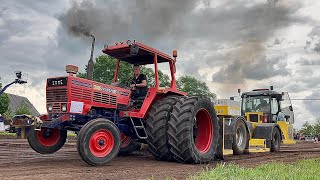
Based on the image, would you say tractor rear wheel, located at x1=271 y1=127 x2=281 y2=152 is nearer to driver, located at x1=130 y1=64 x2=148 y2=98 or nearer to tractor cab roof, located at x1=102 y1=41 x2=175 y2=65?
tractor cab roof, located at x1=102 y1=41 x2=175 y2=65

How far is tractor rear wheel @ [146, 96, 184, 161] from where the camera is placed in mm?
9070

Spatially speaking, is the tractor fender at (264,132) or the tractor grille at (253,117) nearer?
the tractor fender at (264,132)

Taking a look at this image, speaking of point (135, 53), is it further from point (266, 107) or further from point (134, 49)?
point (266, 107)

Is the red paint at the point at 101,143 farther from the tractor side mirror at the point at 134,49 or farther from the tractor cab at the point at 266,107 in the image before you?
the tractor cab at the point at 266,107

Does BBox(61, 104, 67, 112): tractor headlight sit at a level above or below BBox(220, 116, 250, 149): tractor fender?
above

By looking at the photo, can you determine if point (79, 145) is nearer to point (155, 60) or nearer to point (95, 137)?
point (95, 137)

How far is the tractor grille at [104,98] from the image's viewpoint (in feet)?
28.5

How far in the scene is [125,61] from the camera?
10.6 metres

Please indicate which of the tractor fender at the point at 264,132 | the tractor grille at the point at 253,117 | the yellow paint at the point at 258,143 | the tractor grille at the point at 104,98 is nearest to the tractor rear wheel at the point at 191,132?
the tractor grille at the point at 104,98

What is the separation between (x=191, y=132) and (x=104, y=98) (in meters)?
2.19

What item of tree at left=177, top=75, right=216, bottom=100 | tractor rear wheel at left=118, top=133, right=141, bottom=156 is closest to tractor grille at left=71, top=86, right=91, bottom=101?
tractor rear wheel at left=118, top=133, right=141, bottom=156

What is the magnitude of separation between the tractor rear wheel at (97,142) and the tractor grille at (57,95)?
2.92ft

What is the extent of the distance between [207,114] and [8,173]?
5353 millimetres

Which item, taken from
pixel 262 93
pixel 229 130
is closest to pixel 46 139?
pixel 229 130
